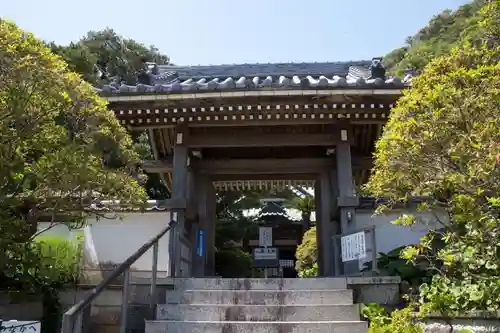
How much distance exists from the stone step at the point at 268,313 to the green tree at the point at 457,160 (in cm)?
92

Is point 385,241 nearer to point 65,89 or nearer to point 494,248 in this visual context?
point 494,248

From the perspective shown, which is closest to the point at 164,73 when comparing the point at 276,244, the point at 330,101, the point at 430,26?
the point at 330,101

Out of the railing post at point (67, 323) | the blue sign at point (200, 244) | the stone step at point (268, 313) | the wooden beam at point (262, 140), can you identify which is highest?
the wooden beam at point (262, 140)

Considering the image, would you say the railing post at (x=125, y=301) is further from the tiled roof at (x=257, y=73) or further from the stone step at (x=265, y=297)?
the tiled roof at (x=257, y=73)

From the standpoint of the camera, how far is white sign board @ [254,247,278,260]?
8.70m

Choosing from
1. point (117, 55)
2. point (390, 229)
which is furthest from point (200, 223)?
point (117, 55)

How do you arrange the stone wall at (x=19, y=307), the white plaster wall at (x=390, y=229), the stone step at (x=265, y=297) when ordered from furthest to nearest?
the white plaster wall at (x=390, y=229) → the stone step at (x=265, y=297) → the stone wall at (x=19, y=307)

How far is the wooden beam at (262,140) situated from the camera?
777cm

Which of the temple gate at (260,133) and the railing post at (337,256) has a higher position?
the temple gate at (260,133)

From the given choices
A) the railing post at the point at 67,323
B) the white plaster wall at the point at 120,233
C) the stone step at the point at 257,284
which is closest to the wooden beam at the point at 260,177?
the white plaster wall at the point at 120,233

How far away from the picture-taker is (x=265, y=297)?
16.8ft

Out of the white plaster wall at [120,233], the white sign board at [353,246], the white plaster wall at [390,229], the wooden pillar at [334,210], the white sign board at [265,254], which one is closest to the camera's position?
the white sign board at [353,246]

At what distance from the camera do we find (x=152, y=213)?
702 cm

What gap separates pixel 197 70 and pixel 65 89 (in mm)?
6524
